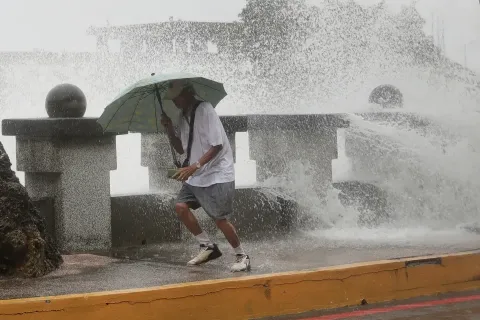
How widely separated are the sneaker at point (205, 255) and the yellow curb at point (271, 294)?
101 centimetres

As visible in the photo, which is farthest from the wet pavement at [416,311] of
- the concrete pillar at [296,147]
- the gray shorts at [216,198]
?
the concrete pillar at [296,147]

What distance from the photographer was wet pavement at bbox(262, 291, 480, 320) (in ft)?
20.0

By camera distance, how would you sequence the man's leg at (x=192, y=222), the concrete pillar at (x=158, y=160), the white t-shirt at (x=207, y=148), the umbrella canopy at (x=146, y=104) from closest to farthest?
the white t-shirt at (x=207, y=148), the umbrella canopy at (x=146, y=104), the man's leg at (x=192, y=222), the concrete pillar at (x=158, y=160)

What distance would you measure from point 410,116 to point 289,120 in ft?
6.77

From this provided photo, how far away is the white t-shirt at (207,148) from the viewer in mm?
6953

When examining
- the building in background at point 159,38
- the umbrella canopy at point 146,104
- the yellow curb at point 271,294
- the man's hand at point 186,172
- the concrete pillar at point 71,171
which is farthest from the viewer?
the building in background at point 159,38

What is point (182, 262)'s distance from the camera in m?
7.60

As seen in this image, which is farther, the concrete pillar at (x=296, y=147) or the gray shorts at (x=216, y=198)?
the concrete pillar at (x=296, y=147)

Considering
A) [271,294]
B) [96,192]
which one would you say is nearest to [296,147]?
[96,192]

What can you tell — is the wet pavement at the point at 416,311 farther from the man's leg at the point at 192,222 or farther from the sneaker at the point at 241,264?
the man's leg at the point at 192,222

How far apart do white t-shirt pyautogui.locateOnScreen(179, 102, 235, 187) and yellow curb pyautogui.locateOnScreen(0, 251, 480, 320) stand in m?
1.03

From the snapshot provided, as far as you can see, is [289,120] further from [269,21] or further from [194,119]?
[269,21]

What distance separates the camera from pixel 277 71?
45.0ft

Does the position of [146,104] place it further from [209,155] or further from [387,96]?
[387,96]
